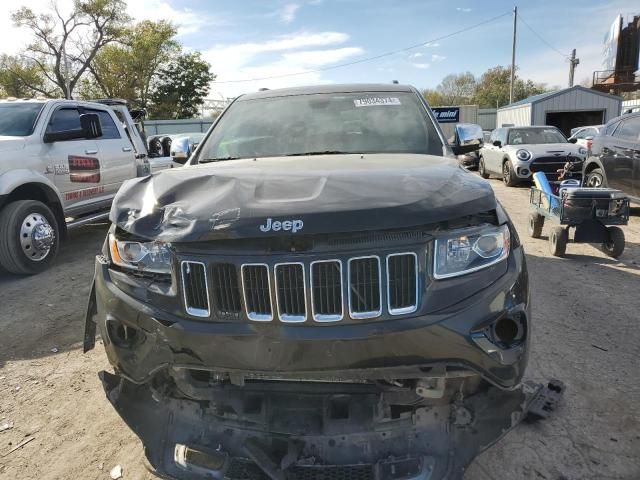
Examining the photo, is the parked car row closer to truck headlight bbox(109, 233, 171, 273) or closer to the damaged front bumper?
the damaged front bumper

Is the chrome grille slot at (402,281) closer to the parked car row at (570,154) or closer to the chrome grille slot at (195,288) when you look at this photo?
the chrome grille slot at (195,288)

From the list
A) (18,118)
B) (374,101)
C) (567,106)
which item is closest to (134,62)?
(567,106)

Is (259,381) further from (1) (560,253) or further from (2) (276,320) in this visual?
(1) (560,253)

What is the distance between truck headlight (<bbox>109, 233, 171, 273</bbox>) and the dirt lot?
44.3 inches

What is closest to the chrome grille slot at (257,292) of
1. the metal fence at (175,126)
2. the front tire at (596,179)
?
the front tire at (596,179)

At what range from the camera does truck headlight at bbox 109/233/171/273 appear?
6.37 ft

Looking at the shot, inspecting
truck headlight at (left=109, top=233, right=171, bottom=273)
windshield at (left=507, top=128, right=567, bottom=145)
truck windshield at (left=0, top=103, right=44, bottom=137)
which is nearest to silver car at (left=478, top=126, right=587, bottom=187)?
windshield at (left=507, top=128, right=567, bottom=145)

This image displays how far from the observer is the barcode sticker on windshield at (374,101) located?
11.3ft

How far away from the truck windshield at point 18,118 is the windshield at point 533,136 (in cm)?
1150

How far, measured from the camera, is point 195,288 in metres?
1.86

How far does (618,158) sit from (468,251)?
773 centimetres

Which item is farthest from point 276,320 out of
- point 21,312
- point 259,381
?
point 21,312

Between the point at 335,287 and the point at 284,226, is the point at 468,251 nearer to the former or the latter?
Result: the point at 335,287

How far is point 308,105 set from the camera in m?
3.51
